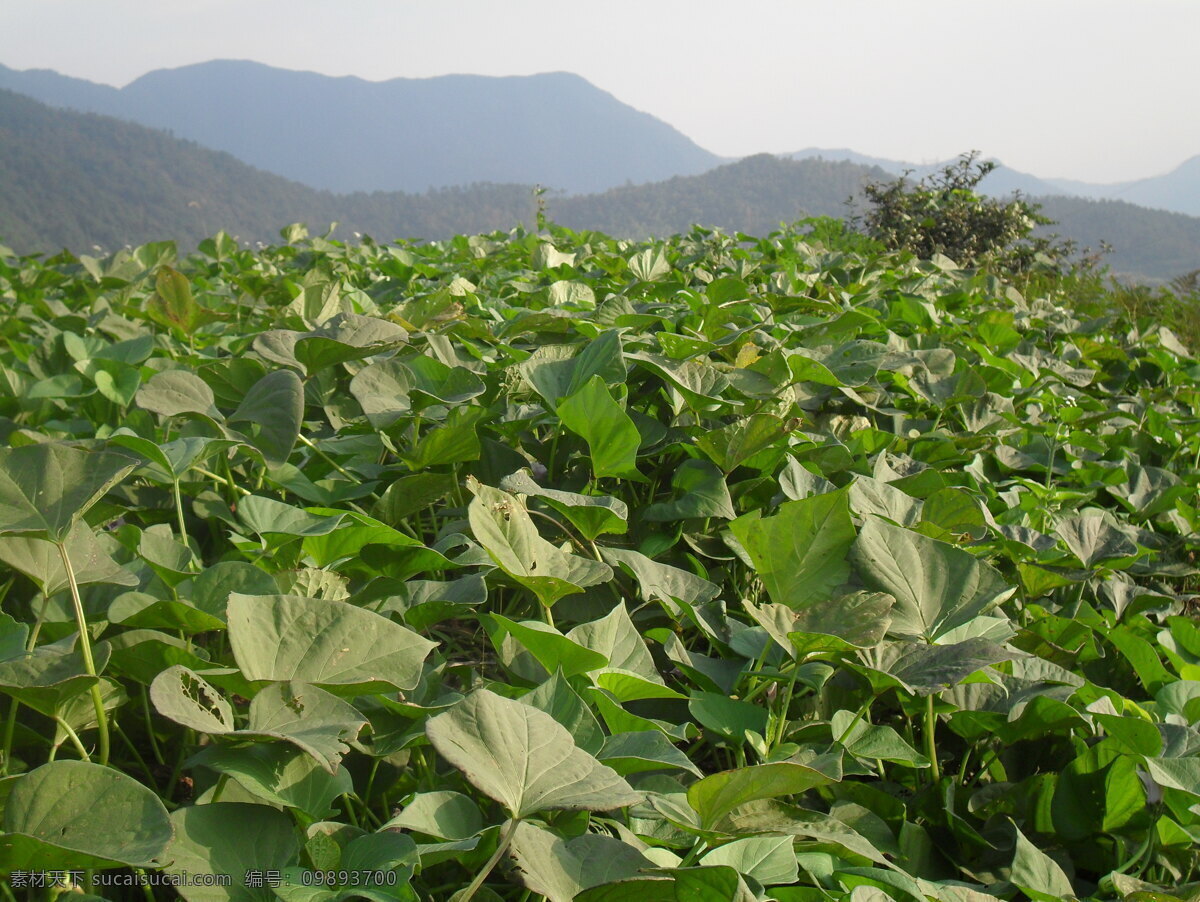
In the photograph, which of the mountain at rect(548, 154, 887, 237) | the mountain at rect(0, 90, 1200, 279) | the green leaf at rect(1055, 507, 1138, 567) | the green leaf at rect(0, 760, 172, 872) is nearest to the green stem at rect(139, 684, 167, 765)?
the green leaf at rect(0, 760, 172, 872)

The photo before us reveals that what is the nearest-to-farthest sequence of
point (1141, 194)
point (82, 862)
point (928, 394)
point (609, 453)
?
point (82, 862), point (609, 453), point (928, 394), point (1141, 194)

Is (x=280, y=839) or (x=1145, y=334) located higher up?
(x=1145, y=334)

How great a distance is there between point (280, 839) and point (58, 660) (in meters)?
0.25

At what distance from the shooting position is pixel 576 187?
168375mm

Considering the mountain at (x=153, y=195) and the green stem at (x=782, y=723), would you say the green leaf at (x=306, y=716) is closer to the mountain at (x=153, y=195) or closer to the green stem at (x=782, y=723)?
the green stem at (x=782, y=723)

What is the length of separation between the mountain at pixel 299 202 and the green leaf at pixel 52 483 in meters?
42.7

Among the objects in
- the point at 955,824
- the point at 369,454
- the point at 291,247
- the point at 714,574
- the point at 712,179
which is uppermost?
the point at 712,179

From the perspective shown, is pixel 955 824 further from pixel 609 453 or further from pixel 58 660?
pixel 58 660

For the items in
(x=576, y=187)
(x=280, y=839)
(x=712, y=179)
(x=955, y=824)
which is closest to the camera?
(x=280, y=839)

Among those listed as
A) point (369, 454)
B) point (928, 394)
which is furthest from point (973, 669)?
point (928, 394)

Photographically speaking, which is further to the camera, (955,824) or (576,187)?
(576,187)

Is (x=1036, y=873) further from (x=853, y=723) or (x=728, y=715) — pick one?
(x=728, y=715)

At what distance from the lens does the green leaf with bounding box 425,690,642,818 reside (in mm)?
575

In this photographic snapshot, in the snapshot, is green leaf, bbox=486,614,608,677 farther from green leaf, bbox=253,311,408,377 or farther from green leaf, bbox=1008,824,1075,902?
green leaf, bbox=253,311,408,377
